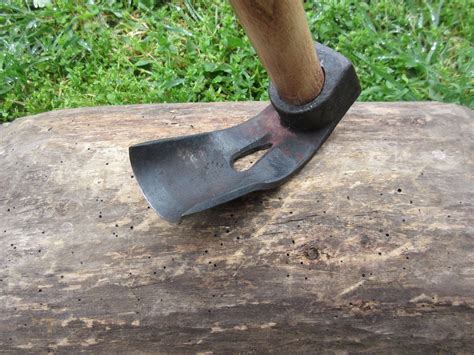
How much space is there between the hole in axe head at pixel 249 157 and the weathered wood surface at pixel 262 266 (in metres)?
0.14

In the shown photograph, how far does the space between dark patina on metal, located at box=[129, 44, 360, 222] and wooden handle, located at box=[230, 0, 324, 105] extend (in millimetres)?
53

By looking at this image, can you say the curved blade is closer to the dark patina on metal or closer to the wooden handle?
the dark patina on metal

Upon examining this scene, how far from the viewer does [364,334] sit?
5.27 ft

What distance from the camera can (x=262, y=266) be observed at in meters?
1.64

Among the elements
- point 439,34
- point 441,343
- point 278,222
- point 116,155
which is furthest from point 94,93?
point 441,343

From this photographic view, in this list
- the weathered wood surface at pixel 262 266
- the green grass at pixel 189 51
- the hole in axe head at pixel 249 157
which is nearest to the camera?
the weathered wood surface at pixel 262 266

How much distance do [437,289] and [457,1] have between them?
6.90 feet

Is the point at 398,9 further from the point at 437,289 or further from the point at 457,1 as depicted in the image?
the point at 437,289

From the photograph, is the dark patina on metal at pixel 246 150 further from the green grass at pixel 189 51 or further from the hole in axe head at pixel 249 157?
the green grass at pixel 189 51

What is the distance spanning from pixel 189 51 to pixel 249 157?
1.38 m

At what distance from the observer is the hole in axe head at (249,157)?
1.82 m

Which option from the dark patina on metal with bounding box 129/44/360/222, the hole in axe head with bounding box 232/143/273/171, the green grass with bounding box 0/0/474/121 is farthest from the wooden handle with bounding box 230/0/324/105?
the green grass with bounding box 0/0/474/121

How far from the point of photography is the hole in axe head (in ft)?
5.98

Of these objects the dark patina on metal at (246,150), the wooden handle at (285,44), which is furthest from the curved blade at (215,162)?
the wooden handle at (285,44)
